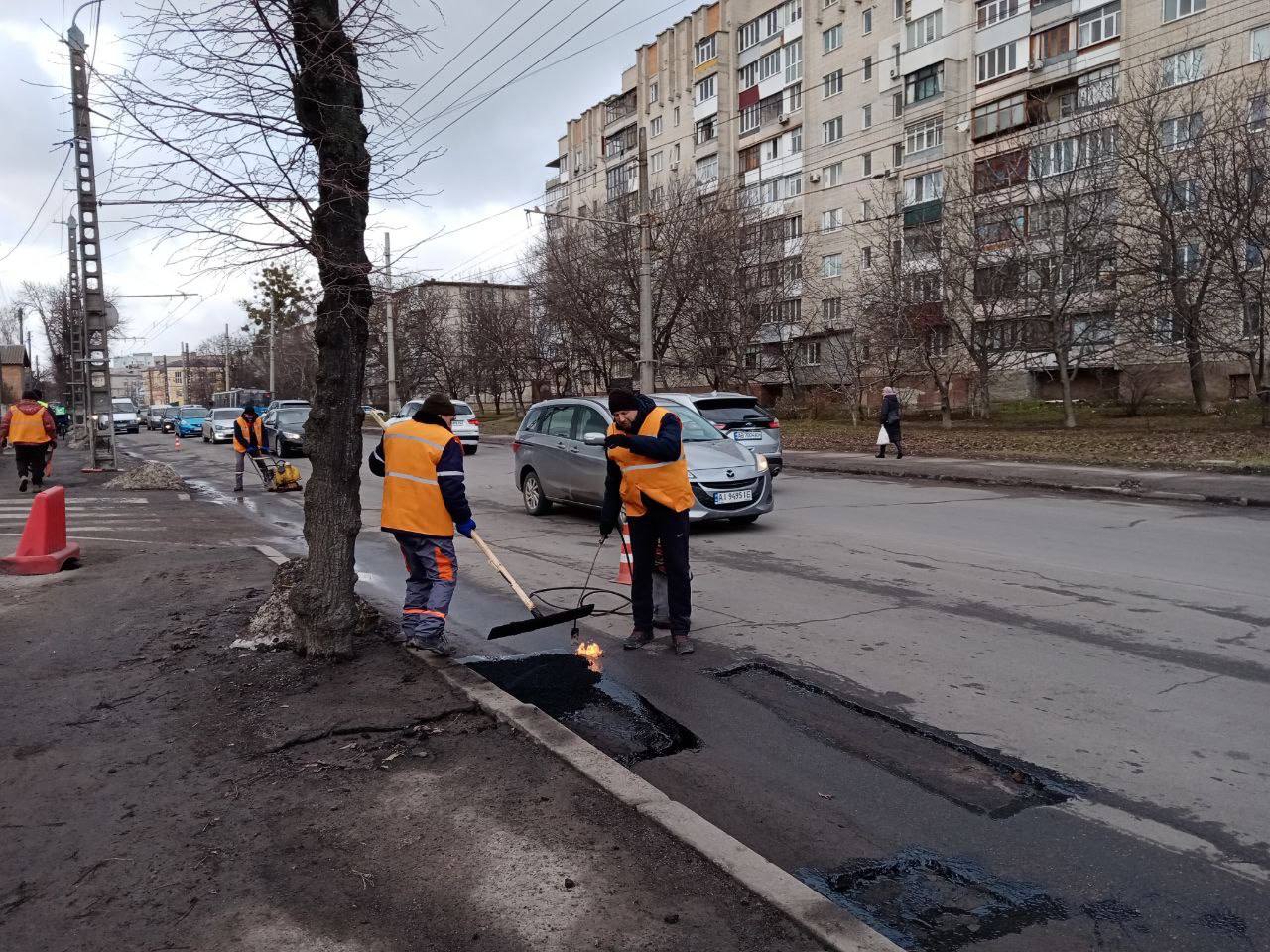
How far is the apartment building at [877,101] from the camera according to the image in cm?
3203

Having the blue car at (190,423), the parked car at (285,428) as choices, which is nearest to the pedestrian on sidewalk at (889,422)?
the parked car at (285,428)

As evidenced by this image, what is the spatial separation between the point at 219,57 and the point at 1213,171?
24521mm

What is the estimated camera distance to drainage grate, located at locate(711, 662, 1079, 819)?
380 centimetres

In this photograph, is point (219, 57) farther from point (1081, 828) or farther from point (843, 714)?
point (1081, 828)

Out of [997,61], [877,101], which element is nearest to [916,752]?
[997,61]

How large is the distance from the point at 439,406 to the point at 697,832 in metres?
3.44

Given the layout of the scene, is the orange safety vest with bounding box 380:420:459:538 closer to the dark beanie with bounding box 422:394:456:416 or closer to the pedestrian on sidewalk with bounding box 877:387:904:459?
the dark beanie with bounding box 422:394:456:416

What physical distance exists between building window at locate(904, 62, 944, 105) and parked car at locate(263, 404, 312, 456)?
33882 mm

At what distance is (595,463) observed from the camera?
460 inches

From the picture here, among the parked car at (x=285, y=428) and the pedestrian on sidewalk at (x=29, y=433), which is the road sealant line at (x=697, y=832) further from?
the parked car at (x=285, y=428)

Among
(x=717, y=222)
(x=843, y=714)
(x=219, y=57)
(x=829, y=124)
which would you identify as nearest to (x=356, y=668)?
(x=843, y=714)

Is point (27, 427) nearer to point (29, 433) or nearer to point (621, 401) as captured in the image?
point (29, 433)

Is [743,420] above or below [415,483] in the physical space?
above

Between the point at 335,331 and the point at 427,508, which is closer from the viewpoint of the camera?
the point at 335,331
